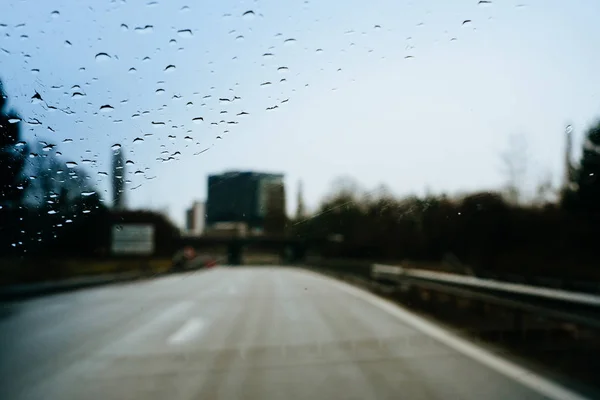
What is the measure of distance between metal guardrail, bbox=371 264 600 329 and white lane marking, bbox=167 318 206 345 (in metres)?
4.62

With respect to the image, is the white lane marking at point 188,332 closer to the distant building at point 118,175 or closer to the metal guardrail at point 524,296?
the metal guardrail at point 524,296

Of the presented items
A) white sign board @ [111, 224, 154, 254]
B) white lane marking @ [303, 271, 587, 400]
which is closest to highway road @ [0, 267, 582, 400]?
white lane marking @ [303, 271, 587, 400]

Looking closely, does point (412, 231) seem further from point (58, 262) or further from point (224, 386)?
point (58, 262)

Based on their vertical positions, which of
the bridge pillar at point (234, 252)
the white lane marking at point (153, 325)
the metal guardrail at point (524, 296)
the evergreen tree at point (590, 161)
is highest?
the evergreen tree at point (590, 161)

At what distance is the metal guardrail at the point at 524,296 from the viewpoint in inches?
356

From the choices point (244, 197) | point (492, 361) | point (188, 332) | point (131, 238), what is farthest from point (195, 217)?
point (188, 332)

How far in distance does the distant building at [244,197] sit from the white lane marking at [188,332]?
4850 millimetres

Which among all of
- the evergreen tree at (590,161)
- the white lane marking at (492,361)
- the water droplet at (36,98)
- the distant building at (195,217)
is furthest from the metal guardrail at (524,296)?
the water droplet at (36,98)

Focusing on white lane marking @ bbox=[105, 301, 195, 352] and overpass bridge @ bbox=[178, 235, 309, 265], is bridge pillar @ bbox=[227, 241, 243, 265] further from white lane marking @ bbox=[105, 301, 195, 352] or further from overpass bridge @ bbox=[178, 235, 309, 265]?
white lane marking @ bbox=[105, 301, 195, 352]

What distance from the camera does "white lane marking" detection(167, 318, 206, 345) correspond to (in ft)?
35.9

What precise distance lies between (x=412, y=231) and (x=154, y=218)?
2.68m

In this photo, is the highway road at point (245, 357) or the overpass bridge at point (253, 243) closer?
the highway road at point (245, 357)

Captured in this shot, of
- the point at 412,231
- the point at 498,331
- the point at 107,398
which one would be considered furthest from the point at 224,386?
the point at 498,331

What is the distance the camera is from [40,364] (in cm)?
881
